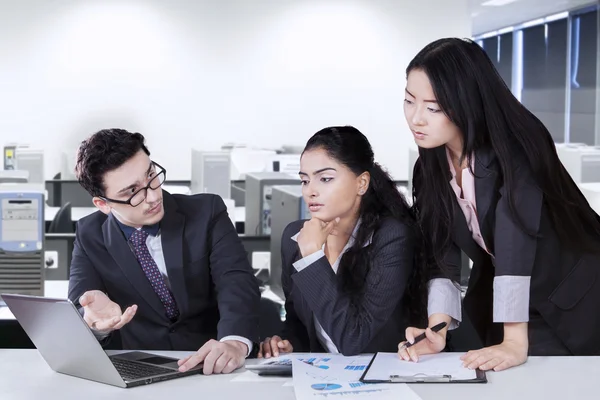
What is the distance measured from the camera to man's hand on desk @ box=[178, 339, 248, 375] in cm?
204

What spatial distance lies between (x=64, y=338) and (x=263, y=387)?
1.50 feet

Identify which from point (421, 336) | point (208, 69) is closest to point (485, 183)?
point (421, 336)

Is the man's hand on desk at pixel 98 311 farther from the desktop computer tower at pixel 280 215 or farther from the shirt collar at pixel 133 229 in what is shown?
the desktop computer tower at pixel 280 215

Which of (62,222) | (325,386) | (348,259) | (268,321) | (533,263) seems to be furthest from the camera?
(62,222)

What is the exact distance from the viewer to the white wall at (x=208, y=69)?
944cm

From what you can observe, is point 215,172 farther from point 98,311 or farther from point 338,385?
point 338,385

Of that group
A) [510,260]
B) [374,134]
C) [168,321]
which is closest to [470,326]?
[510,260]

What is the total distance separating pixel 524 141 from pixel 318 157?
58 centimetres

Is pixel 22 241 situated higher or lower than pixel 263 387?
higher

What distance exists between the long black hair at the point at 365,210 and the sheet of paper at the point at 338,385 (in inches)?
13.3

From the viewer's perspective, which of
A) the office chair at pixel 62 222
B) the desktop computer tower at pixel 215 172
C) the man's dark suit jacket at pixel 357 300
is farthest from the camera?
the desktop computer tower at pixel 215 172

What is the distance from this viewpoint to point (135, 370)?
2.04 metres

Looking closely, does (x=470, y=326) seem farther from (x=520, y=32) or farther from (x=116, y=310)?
(x=520, y=32)

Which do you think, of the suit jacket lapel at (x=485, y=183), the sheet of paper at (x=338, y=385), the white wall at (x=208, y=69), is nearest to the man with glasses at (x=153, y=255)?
the sheet of paper at (x=338, y=385)
